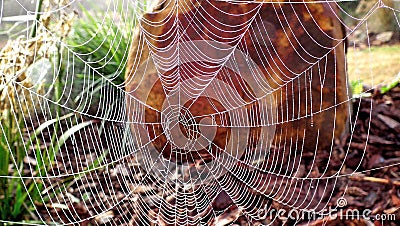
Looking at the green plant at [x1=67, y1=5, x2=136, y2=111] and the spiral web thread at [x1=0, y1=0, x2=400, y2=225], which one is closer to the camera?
the spiral web thread at [x1=0, y1=0, x2=400, y2=225]

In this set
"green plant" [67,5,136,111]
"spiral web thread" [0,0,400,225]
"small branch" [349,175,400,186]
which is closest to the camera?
"small branch" [349,175,400,186]

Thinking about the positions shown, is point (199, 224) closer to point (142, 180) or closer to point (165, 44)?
point (142, 180)

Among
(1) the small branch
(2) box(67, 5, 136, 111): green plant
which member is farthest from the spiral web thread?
(2) box(67, 5, 136, 111): green plant

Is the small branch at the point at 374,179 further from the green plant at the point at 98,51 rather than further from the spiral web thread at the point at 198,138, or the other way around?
the green plant at the point at 98,51

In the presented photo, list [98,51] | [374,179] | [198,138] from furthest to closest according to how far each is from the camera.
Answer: [98,51], [198,138], [374,179]

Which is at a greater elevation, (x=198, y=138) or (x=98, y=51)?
(x=98, y=51)

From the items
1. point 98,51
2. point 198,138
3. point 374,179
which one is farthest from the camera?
point 98,51

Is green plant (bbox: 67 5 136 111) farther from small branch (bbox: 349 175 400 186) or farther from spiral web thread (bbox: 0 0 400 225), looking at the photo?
small branch (bbox: 349 175 400 186)

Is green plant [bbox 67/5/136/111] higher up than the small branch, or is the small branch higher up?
green plant [bbox 67/5/136/111]

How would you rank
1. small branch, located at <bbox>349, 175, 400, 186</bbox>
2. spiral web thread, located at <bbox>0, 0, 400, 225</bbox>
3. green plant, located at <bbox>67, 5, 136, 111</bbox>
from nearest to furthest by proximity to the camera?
small branch, located at <bbox>349, 175, 400, 186</bbox> → spiral web thread, located at <bbox>0, 0, 400, 225</bbox> → green plant, located at <bbox>67, 5, 136, 111</bbox>

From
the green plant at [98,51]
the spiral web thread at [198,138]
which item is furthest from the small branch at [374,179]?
the green plant at [98,51]

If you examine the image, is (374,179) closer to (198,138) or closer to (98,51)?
(198,138)

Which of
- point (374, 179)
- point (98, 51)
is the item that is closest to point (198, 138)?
point (374, 179)

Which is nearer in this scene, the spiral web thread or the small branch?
the small branch
